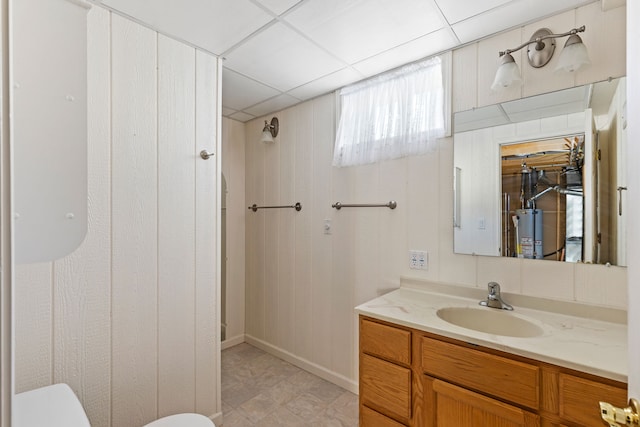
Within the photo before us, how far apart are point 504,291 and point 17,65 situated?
6.36 ft

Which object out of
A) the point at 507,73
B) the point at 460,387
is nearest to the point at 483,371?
the point at 460,387

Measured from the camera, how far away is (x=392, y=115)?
2.01 m

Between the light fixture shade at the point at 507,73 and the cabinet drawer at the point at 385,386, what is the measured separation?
57.5 inches

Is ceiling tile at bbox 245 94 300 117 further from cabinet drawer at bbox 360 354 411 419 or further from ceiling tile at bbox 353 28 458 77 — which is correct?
cabinet drawer at bbox 360 354 411 419

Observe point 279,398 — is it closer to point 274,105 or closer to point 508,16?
point 274,105

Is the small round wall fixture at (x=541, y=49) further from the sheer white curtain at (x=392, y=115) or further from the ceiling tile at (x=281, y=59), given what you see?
the ceiling tile at (x=281, y=59)

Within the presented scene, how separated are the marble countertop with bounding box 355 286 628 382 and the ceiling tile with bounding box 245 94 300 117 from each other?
176cm

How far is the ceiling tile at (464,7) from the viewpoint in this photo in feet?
4.47

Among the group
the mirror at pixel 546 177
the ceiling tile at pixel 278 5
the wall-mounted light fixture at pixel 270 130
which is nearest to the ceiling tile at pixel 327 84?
the wall-mounted light fixture at pixel 270 130

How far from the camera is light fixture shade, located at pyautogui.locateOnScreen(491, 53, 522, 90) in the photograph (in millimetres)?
1456

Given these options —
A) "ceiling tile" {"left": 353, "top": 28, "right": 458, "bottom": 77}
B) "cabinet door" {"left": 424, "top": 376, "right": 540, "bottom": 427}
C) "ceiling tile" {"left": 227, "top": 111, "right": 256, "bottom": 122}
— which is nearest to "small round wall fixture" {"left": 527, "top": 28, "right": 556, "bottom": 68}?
"ceiling tile" {"left": 353, "top": 28, "right": 458, "bottom": 77}

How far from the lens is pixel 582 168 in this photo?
1381 mm

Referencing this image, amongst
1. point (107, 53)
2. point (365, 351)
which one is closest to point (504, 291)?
point (365, 351)

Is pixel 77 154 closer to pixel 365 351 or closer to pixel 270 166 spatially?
pixel 365 351
